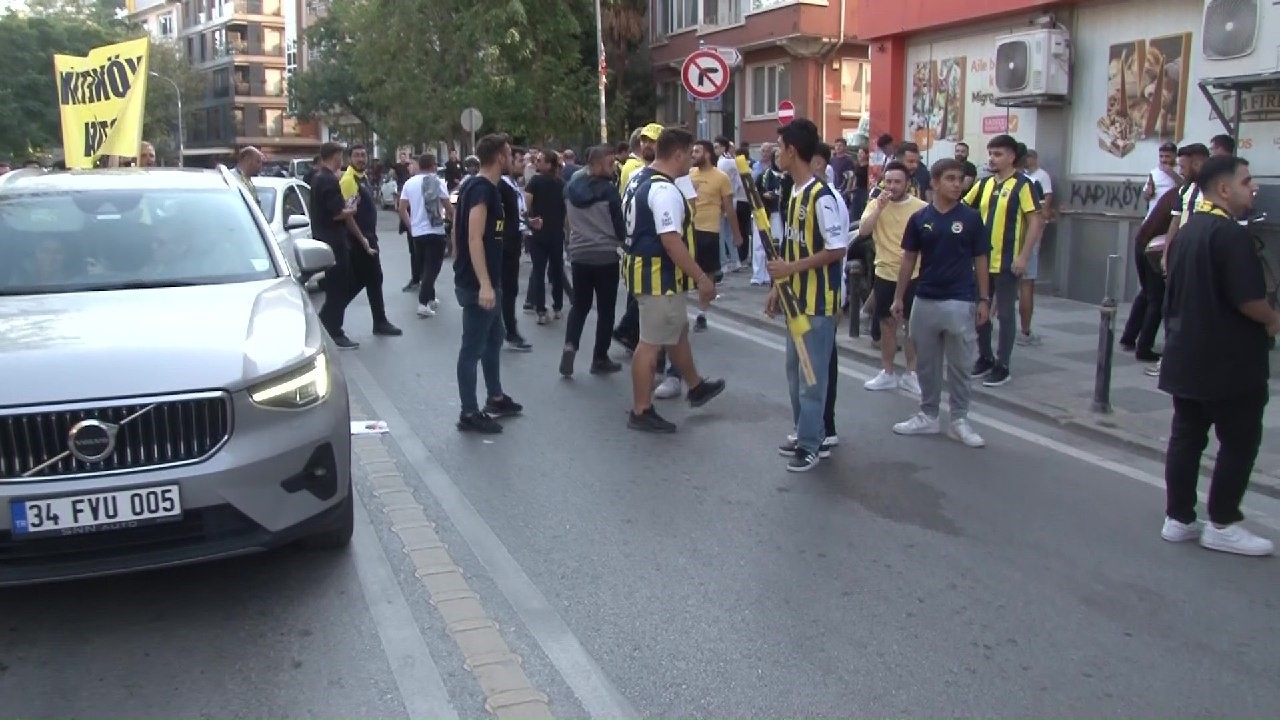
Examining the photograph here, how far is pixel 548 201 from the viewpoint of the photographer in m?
11.4

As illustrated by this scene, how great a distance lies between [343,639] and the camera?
14.0ft

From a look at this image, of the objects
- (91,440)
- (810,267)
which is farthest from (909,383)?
(91,440)

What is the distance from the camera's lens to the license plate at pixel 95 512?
3980 millimetres

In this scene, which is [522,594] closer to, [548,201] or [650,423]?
[650,423]

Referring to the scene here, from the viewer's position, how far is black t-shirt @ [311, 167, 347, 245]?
10.6 metres

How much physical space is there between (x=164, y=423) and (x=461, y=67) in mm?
32704

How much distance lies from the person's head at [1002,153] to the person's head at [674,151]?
2.77 meters

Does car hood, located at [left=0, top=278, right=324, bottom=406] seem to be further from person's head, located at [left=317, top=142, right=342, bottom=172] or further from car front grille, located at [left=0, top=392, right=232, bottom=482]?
person's head, located at [left=317, top=142, right=342, bottom=172]

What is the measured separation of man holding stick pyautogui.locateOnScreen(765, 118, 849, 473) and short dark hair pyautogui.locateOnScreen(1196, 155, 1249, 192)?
1.85 metres

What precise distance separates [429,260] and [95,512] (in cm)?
913

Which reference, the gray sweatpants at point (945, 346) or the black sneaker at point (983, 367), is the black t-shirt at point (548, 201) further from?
the gray sweatpants at point (945, 346)

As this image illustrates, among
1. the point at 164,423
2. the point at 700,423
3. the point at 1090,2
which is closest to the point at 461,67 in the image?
the point at 1090,2

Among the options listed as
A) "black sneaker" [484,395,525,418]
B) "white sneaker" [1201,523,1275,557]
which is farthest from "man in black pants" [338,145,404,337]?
"white sneaker" [1201,523,1275,557]

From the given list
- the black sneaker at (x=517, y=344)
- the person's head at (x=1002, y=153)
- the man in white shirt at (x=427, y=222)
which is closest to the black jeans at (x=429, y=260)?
the man in white shirt at (x=427, y=222)
